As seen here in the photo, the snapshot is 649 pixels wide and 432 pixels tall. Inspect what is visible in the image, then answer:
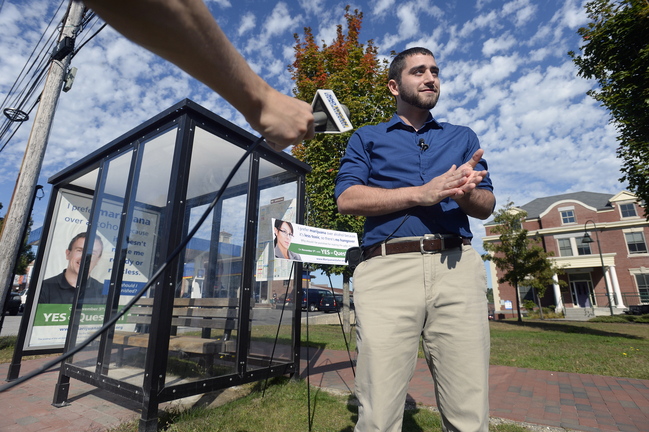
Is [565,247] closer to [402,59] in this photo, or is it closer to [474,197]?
[402,59]

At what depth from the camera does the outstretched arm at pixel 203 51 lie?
27.4 inches

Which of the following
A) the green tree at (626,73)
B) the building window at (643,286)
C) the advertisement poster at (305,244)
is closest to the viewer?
the advertisement poster at (305,244)

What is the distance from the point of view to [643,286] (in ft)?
96.3

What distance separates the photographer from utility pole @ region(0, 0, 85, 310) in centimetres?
632

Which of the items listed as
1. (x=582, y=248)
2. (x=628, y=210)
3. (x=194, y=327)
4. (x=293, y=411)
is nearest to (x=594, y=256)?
(x=582, y=248)

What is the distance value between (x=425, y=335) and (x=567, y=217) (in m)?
39.2

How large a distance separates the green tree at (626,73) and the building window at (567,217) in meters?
26.5

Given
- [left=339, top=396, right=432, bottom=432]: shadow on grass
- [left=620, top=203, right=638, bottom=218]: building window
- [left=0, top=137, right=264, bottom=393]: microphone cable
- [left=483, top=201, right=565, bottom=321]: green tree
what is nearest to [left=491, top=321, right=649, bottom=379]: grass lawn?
[left=339, top=396, right=432, bottom=432]: shadow on grass

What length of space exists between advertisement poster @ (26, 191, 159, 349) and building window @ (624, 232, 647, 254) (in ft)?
129

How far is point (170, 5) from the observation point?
70 cm

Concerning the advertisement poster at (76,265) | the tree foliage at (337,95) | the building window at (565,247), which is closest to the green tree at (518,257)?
the tree foliage at (337,95)

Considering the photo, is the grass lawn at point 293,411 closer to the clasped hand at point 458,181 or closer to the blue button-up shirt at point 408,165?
the blue button-up shirt at point 408,165

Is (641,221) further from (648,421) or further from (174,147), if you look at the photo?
(174,147)

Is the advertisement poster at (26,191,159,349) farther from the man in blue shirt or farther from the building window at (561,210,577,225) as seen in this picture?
the building window at (561,210,577,225)
